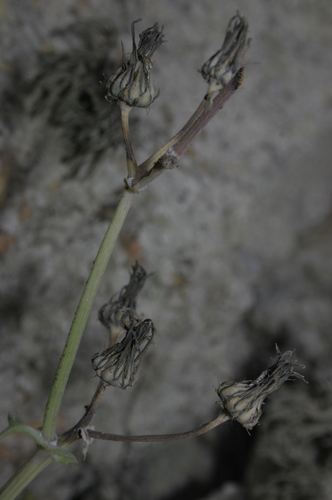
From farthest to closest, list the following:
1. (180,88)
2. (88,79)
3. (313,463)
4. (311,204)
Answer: (311,204), (180,88), (313,463), (88,79)

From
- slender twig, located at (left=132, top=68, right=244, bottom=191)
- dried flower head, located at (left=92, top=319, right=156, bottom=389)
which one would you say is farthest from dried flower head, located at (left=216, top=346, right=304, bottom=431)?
slender twig, located at (left=132, top=68, right=244, bottom=191)

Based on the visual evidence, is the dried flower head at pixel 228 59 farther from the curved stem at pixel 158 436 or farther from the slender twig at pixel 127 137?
the curved stem at pixel 158 436

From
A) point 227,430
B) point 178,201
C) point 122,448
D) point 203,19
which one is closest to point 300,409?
point 227,430

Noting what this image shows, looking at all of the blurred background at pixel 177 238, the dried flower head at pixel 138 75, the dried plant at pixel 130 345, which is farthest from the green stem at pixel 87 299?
the blurred background at pixel 177 238

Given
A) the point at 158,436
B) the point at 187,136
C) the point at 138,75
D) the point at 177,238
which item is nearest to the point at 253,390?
the point at 158,436

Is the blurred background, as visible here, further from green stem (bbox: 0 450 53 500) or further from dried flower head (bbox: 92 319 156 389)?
dried flower head (bbox: 92 319 156 389)

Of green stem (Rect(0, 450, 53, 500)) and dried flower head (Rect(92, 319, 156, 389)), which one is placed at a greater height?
dried flower head (Rect(92, 319, 156, 389))

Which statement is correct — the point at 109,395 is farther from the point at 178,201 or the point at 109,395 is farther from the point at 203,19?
the point at 203,19
